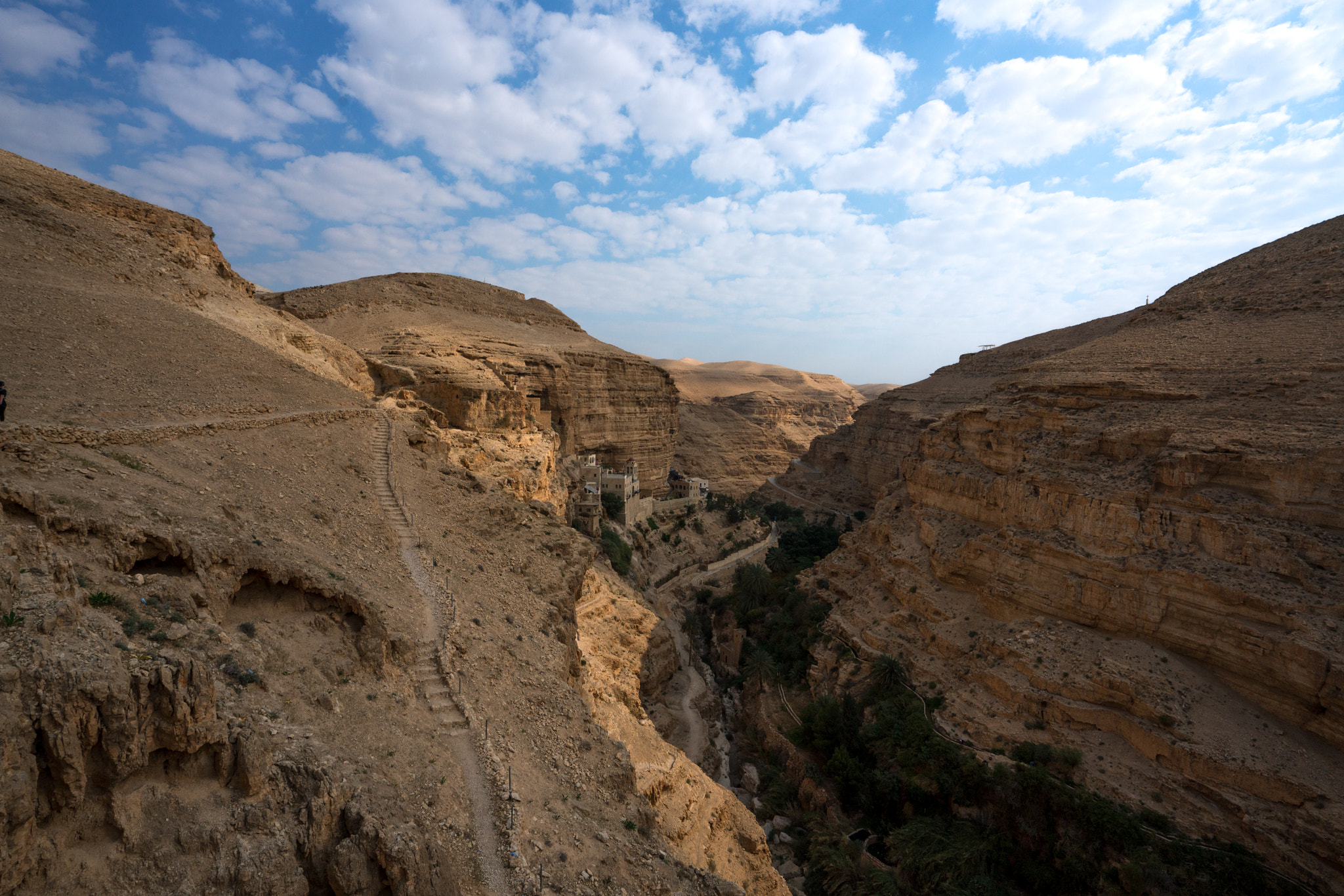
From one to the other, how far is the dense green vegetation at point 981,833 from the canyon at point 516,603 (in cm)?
58

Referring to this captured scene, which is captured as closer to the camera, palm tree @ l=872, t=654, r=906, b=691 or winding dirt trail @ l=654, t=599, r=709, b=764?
winding dirt trail @ l=654, t=599, r=709, b=764

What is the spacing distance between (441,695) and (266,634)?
98.3 inches

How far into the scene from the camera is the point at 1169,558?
55.1ft

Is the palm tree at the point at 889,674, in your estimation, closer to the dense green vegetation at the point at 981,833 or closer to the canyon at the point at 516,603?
the canyon at the point at 516,603

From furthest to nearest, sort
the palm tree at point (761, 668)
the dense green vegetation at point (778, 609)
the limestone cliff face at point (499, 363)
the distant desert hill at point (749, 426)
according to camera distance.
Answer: the distant desert hill at point (749, 426), the dense green vegetation at point (778, 609), the palm tree at point (761, 668), the limestone cliff face at point (499, 363)

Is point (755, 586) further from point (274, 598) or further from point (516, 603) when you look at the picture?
point (274, 598)

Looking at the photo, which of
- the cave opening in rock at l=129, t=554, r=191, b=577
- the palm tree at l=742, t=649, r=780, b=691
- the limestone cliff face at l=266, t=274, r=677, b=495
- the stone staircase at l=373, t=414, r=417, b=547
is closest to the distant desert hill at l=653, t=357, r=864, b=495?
the limestone cliff face at l=266, t=274, r=677, b=495

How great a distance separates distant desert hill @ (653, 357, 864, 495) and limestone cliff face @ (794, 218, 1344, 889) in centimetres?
2464

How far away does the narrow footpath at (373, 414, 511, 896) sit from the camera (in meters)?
7.04

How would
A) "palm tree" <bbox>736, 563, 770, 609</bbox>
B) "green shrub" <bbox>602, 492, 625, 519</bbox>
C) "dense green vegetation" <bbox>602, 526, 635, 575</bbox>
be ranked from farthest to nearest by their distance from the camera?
"green shrub" <bbox>602, 492, 625, 519</bbox>
"palm tree" <bbox>736, 563, 770, 609</bbox>
"dense green vegetation" <bbox>602, 526, 635, 575</bbox>

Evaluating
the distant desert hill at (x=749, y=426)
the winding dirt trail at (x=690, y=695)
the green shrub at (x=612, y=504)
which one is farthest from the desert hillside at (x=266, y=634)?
the distant desert hill at (x=749, y=426)

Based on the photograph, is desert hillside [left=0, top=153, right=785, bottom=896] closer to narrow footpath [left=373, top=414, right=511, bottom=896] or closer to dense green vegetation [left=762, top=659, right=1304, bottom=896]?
narrow footpath [left=373, top=414, right=511, bottom=896]

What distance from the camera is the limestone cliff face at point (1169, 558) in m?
13.8

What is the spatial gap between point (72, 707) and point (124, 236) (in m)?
20.0
